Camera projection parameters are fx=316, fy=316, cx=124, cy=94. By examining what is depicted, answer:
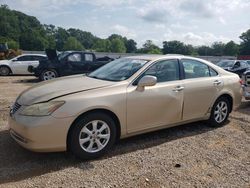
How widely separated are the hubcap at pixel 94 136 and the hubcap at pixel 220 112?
2645 mm

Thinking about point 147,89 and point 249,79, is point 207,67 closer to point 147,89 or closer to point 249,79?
point 147,89

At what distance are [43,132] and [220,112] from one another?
3741 mm

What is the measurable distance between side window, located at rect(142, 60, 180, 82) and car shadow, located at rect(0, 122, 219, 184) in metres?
1.06

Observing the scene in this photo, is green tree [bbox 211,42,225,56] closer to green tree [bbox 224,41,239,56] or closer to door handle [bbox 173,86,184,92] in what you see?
green tree [bbox 224,41,239,56]

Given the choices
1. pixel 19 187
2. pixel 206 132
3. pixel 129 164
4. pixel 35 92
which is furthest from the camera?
pixel 206 132

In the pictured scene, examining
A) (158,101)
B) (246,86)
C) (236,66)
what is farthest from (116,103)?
(236,66)

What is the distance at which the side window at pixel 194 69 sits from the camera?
226 inches

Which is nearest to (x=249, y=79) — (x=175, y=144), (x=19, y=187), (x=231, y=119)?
(x=231, y=119)

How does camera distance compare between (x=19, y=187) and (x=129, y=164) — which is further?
(x=129, y=164)

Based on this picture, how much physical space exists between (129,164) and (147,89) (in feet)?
4.06

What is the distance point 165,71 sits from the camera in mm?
5457

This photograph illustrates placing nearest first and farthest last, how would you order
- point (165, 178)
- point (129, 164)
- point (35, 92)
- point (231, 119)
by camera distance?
point (165, 178) < point (129, 164) < point (35, 92) < point (231, 119)

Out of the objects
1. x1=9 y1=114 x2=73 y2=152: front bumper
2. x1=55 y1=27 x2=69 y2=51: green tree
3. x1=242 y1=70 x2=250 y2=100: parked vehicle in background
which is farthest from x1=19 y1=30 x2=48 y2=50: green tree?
x1=9 y1=114 x2=73 y2=152: front bumper

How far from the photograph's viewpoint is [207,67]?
6.18 m
